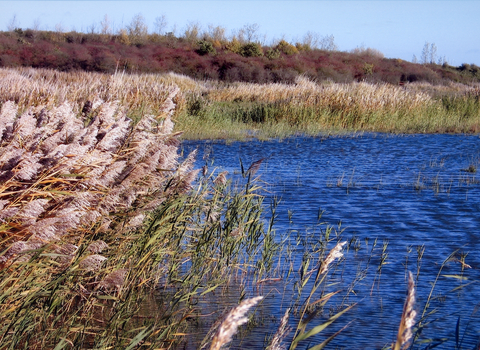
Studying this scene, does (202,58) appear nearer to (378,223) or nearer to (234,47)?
(234,47)

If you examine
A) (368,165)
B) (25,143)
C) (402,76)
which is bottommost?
(368,165)

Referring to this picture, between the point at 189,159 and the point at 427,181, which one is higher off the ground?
the point at 189,159

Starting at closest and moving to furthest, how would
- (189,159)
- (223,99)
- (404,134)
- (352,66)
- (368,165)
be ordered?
1. (189,159)
2. (368,165)
3. (404,134)
4. (223,99)
5. (352,66)

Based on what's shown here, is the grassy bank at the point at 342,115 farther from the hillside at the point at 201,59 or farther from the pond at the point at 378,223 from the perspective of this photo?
the hillside at the point at 201,59

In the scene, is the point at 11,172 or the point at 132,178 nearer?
the point at 11,172

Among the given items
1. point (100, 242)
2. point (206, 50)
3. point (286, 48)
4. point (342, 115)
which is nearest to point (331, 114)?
point (342, 115)

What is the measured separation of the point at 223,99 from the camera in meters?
26.6

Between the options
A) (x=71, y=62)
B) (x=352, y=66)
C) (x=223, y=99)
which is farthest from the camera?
(x=352, y=66)

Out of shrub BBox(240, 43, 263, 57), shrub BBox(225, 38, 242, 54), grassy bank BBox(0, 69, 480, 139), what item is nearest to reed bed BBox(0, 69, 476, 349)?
grassy bank BBox(0, 69, 480, 139)

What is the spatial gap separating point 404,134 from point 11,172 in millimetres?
16958

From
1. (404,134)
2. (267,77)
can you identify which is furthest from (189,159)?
(267,77)

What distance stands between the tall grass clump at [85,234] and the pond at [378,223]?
2.50ft

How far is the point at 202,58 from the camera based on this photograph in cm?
4803

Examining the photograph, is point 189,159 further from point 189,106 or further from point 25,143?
point 189,106
